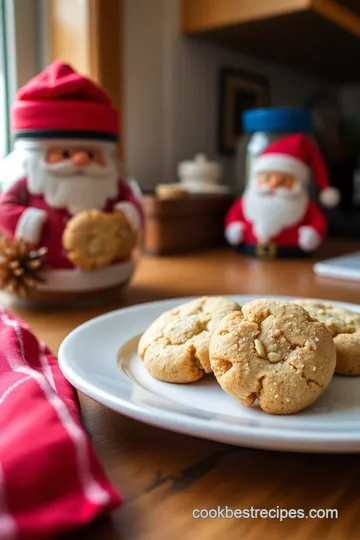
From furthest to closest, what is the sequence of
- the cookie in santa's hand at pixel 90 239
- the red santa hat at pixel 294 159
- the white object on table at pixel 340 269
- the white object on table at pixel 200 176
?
the white object on table at pixel 200 176 → the red santa hat at pixel 294 159 → the white object on table at pixel 340 269 → the cookie in santa's hand at pixel 90 239

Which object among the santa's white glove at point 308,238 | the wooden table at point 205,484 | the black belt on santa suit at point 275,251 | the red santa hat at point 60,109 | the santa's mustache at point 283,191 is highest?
the red santa hat at point 60,109

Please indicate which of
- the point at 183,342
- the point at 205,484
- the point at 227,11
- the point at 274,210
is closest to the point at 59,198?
the point at 183,342

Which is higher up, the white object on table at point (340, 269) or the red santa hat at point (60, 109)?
the red santa hat at point (60, 109)

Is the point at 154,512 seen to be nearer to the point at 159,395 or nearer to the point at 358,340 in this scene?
the point at 159,395

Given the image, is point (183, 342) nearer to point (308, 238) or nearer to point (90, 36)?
point (308, 238)

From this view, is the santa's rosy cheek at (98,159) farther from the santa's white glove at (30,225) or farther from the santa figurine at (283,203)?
the santa figurine at (283,203)

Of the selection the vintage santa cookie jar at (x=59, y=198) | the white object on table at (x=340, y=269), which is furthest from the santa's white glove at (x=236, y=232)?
the vintage santa cookie jar at (x=59, y=198)

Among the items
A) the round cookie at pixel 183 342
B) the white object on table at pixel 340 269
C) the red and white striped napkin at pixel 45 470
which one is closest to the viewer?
the red and white striped napkin at pixel 45 470

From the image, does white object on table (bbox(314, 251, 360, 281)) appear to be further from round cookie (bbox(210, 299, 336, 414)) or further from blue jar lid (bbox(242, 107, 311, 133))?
round cookie (bbox(210, 299, 336, 414))
